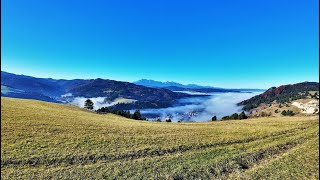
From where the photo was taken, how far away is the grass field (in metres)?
26.2

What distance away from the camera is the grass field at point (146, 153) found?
86.1 ft

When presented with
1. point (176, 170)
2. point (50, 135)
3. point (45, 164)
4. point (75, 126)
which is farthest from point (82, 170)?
point (75, 126)

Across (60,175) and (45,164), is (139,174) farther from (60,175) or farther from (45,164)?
(45,164)

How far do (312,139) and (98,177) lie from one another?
32459mm

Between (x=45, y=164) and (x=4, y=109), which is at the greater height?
(x=4, y=109)

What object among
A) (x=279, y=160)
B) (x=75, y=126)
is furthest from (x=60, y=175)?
(x=279, y=160)

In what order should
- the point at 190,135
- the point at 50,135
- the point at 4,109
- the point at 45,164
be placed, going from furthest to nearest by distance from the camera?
the point at 4,109 < the point at 190,135 < the point at 50,135 < the point at 45,164

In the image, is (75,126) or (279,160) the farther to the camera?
(75,126)

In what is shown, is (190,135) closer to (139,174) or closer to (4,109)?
(139,174)

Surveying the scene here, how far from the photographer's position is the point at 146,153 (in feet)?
105

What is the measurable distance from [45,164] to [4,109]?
3346cm

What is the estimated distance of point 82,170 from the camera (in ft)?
85.2

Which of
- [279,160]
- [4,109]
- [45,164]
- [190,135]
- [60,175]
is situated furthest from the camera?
[4,109]

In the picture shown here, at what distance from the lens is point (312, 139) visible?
40.3m
